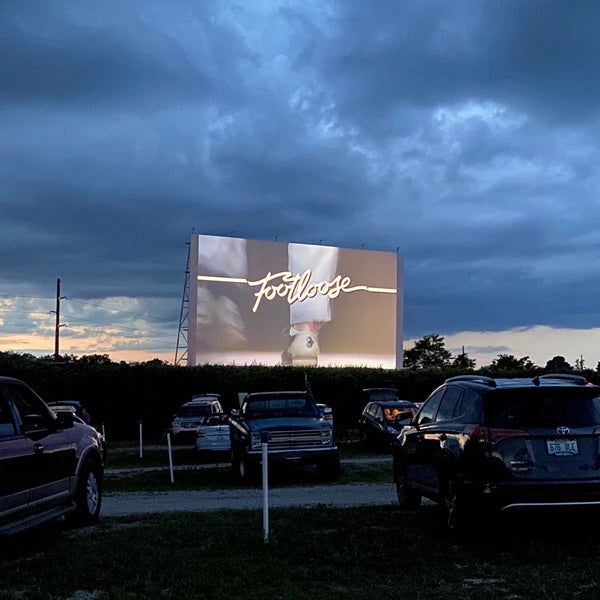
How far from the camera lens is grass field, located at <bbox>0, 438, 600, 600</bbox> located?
7.30 meters

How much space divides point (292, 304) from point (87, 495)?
1427 inches

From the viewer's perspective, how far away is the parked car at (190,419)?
100ft

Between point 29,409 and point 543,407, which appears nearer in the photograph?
point 543,407

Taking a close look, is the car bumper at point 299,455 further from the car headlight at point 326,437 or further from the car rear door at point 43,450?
the car rear door at point 43,450

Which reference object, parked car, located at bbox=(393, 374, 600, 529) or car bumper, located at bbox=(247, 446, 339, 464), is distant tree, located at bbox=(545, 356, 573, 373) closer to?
car bumper, located at bbox=(247, 446, 339, 464)

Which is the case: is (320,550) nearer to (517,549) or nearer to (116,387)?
(517,549)

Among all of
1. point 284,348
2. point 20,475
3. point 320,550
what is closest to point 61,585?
point 20,475

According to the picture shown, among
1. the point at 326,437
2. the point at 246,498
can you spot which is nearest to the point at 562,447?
the point at 246,498

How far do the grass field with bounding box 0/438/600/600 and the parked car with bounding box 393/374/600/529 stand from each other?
46 cm

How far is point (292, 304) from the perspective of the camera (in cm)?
4728

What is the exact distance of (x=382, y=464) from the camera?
902 inches

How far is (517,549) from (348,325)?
4036 centimetres

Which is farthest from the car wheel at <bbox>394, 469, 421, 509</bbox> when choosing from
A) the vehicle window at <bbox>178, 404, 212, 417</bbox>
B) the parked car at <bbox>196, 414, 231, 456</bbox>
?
the vehicle window at <bbox>178, 404, 212, 417</bbox>

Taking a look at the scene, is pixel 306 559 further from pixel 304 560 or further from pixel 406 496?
pixel 406 496
